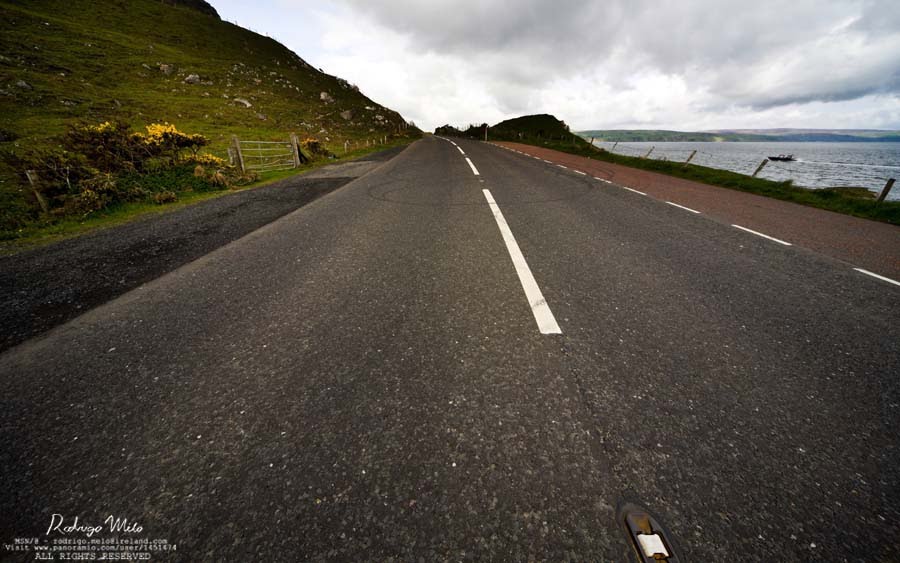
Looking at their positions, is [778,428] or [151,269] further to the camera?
[151,269]

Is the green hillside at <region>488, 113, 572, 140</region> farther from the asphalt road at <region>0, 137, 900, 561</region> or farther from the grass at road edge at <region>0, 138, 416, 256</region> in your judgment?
the asphalt road at <region>0, 137, 900, 561</region>

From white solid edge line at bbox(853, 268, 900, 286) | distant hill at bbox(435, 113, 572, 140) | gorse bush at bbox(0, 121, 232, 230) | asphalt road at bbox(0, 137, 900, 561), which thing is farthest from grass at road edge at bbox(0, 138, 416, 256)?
distant hill at bbox(435, 113, 572, 140)

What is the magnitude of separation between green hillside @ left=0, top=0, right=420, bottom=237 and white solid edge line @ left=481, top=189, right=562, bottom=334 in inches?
337

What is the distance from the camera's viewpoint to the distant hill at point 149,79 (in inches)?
827

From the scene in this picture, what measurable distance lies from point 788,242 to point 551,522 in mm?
6839

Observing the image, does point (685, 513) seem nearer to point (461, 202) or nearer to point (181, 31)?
point (461, 202)

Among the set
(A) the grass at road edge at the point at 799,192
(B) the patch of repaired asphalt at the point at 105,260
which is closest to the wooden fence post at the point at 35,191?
(B) the patch of repaired asphalt at the point at 105,260

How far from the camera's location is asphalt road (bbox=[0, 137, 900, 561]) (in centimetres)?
140

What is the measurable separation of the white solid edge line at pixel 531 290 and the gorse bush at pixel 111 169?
29.0 ft

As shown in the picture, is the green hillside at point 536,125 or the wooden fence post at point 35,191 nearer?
the wooden fence post at point 35,191

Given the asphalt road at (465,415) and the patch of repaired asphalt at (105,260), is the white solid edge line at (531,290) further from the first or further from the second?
the patch of repaired asphalt at (105,260)

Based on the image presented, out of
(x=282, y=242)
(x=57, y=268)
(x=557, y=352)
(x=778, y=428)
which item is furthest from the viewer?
(x=282, y=242)

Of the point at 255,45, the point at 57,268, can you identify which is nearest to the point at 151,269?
the point at 57,268

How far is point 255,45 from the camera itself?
5869 cm
